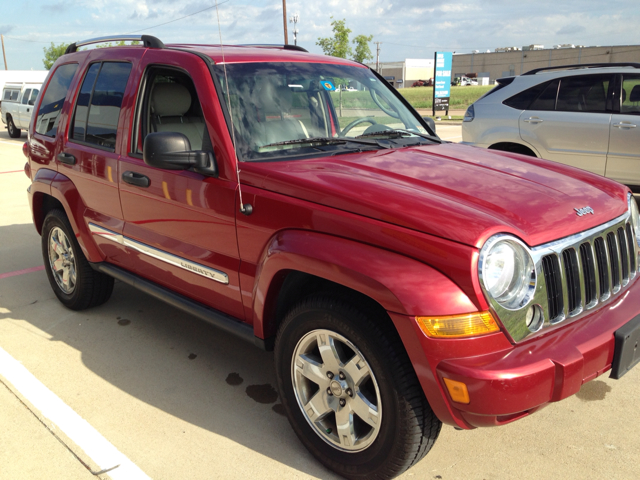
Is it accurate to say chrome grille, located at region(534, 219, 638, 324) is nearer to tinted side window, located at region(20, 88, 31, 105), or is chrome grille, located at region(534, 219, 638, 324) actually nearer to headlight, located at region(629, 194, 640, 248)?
headlight, located at region(629, 194, 640, 248)

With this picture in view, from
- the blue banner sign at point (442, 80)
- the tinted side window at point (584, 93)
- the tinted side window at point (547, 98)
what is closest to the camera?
the tinted side window at point (584, 93)

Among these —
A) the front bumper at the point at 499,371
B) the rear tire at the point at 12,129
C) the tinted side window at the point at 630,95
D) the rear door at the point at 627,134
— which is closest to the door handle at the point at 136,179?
the front bumper at the point at 499,371

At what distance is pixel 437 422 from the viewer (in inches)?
92.4

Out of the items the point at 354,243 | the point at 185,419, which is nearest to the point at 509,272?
the point at 354,243

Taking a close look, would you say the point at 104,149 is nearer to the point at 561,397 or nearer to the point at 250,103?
the point at 250,103

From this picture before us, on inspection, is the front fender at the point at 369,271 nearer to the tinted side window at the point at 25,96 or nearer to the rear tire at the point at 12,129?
the tinted side window at the point at 25,96

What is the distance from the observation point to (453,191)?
254 cm

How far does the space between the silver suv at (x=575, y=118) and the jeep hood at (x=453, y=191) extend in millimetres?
4281

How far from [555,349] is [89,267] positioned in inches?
136

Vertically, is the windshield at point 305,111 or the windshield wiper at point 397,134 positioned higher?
the windshield at point 305,111

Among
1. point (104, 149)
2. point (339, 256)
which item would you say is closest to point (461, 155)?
point (339, 256)

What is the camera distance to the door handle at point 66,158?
13.6 ft

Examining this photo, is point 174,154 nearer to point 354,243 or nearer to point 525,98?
point 354,243

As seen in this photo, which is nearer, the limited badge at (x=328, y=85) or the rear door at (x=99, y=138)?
the limited badge at (x=328, y=85)
